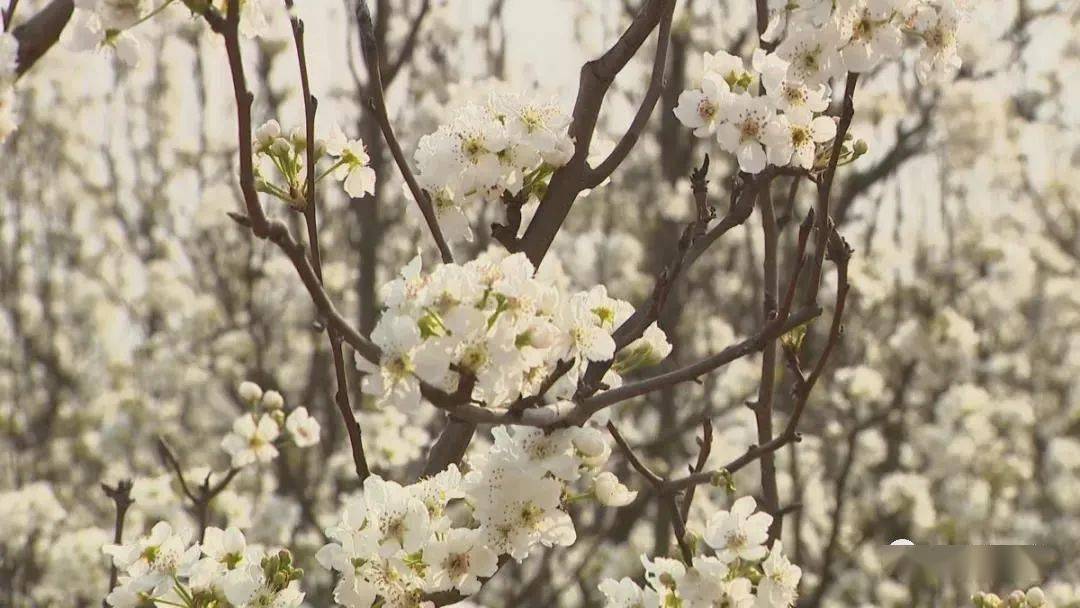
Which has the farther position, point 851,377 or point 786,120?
point 851,377

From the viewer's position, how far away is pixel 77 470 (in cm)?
839

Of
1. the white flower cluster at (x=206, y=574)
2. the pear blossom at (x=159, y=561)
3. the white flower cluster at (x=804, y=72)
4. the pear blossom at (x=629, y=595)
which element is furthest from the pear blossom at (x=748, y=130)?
the pear blossom at (x=159, y=561)

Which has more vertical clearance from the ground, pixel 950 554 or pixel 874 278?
pixel 874 278

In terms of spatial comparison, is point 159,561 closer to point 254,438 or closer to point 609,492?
point 609,492

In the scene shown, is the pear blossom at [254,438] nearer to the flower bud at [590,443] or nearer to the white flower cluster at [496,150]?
the white flower cluster at [496,150]

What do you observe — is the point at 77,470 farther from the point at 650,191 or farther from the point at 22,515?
the point at 650,191

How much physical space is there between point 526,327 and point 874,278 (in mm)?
4861

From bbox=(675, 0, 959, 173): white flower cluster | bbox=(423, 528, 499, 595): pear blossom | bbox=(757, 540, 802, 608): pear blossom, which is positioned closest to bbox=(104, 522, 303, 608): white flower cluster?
bbox=(423, 528, 499, 595): pear blossom

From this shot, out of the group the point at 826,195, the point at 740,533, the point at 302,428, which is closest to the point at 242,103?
the point at 826,195

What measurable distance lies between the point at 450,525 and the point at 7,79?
2.87ft

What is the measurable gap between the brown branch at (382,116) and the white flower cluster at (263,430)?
1.50 meters

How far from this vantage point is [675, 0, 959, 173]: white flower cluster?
1.78m

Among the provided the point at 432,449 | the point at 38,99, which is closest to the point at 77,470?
the point at 38,99

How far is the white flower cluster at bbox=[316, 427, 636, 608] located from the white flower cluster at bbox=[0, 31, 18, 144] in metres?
0.70
